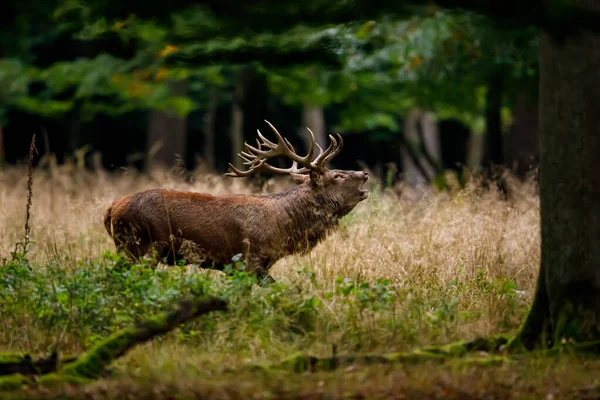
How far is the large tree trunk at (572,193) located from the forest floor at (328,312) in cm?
39

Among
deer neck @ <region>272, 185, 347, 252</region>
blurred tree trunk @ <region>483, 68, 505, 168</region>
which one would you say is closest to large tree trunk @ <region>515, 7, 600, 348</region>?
deer neck @ <region>272, 185, 347, 252</region>

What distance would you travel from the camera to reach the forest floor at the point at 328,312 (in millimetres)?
5879

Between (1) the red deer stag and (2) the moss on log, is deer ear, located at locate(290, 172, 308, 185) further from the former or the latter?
(2) the moss on log

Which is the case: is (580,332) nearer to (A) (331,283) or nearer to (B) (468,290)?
(B) (468,290)

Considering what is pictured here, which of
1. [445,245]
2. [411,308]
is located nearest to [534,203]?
[445,245]

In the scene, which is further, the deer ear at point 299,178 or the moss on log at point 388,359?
the deer ear at point 299,178

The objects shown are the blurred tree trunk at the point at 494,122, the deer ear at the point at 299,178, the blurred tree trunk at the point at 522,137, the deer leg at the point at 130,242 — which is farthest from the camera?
the blurred tree trunk at the point at 522,137

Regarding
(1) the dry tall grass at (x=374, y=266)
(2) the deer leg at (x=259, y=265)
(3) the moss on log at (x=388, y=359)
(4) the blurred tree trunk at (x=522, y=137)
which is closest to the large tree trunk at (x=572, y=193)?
(3) the moss on log at (x=388, y=359)

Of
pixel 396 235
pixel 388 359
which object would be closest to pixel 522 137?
pixel 396 235

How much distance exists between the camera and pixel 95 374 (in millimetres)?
6156

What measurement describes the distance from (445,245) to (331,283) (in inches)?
71.5

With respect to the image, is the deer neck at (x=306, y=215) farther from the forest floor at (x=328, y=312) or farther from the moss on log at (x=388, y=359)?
the moss on log at (x=388, y=359)

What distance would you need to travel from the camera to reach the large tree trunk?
680 cm

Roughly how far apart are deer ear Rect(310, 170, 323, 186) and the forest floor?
2.11ft
